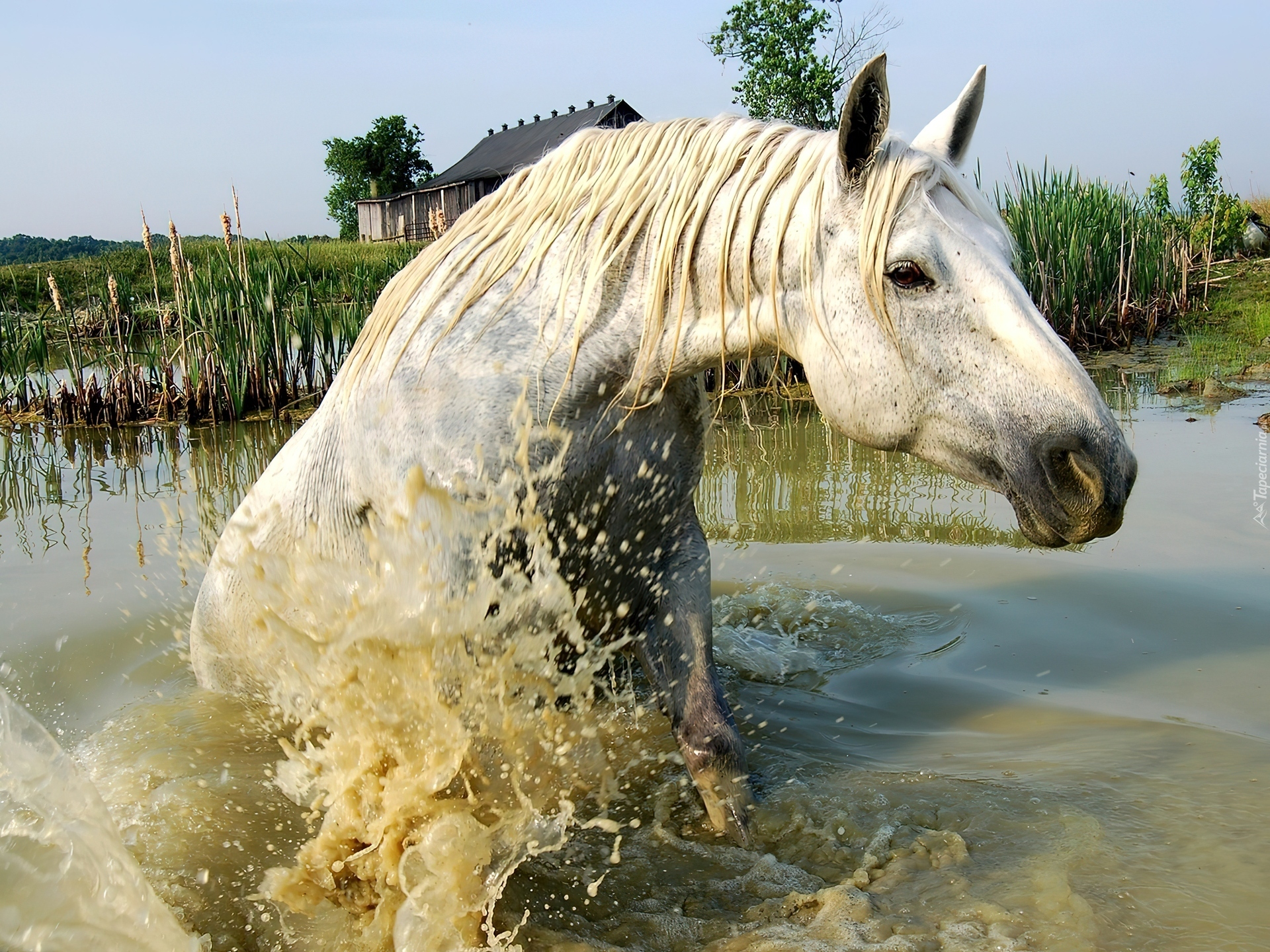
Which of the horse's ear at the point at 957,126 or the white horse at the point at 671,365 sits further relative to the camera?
the horse's ear at the point at 957,126

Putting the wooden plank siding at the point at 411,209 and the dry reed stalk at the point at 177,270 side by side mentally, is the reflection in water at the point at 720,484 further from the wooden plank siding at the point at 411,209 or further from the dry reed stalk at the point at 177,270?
the wooden plank siding at the point at 411,209

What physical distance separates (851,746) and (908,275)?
1.37 metres

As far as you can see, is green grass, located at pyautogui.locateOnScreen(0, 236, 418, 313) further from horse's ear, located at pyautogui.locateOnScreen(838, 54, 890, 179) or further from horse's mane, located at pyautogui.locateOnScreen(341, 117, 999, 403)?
horse's ear, located at pyautogui.locateOnScreen(838, 54, 890, 179)

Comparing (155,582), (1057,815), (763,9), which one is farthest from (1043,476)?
(763,9)

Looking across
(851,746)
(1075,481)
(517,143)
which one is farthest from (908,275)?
(517,143)

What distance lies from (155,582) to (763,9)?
102ft

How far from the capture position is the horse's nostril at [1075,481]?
160 cm

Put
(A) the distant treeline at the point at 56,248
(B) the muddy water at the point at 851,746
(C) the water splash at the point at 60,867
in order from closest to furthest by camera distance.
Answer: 1. (C) the water splash at the point at 60,867
2. (B) the muddy water at the point at 851,746
3. (A) the distant treeline at the point at 56,248

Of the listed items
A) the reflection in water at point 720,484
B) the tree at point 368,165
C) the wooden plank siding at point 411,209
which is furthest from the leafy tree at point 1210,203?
the tree at point 368,165

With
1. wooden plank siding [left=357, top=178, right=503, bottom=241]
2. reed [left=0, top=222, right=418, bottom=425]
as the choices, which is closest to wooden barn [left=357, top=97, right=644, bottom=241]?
wooden plank siding [left=357, top=178, right=503, bottom=241]

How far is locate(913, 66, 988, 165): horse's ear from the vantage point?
6.32ft

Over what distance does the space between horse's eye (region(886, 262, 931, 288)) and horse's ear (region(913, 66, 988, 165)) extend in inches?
15.2

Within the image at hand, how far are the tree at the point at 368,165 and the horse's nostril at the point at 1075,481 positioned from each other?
59.1m

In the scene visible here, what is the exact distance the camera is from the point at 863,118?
169cm
